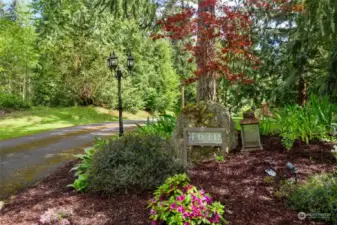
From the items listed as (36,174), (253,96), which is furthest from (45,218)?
(253,96)

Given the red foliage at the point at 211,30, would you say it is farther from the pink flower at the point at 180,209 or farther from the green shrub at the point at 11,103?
the green shrub at the point at 11,103

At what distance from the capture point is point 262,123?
20.0ft

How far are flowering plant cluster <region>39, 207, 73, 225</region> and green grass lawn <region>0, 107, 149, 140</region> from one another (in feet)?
27.6

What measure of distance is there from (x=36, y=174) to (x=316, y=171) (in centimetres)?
505

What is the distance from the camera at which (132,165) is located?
3.80m

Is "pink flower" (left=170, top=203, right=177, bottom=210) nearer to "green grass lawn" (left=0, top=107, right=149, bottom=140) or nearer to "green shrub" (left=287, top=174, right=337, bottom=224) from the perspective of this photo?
"green shrub" (left=287, top=174, right=337, bottom=224)

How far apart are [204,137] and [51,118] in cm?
1350

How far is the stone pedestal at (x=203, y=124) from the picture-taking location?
4723 millimetres

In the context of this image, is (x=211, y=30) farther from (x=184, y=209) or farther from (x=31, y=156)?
(x=31, y=156)

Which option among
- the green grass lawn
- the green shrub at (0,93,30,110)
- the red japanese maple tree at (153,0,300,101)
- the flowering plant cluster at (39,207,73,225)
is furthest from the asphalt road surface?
the green shrub at (0,93,30,110)

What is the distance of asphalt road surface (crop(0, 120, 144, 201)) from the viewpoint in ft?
16.3

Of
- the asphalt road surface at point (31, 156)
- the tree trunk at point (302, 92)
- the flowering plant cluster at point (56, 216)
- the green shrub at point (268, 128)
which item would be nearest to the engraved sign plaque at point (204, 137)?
the green shrub at point (268, 128)

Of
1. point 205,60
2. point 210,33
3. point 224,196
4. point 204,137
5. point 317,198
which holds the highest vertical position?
point 210,33

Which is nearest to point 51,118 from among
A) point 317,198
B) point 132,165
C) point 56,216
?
point 132,165
